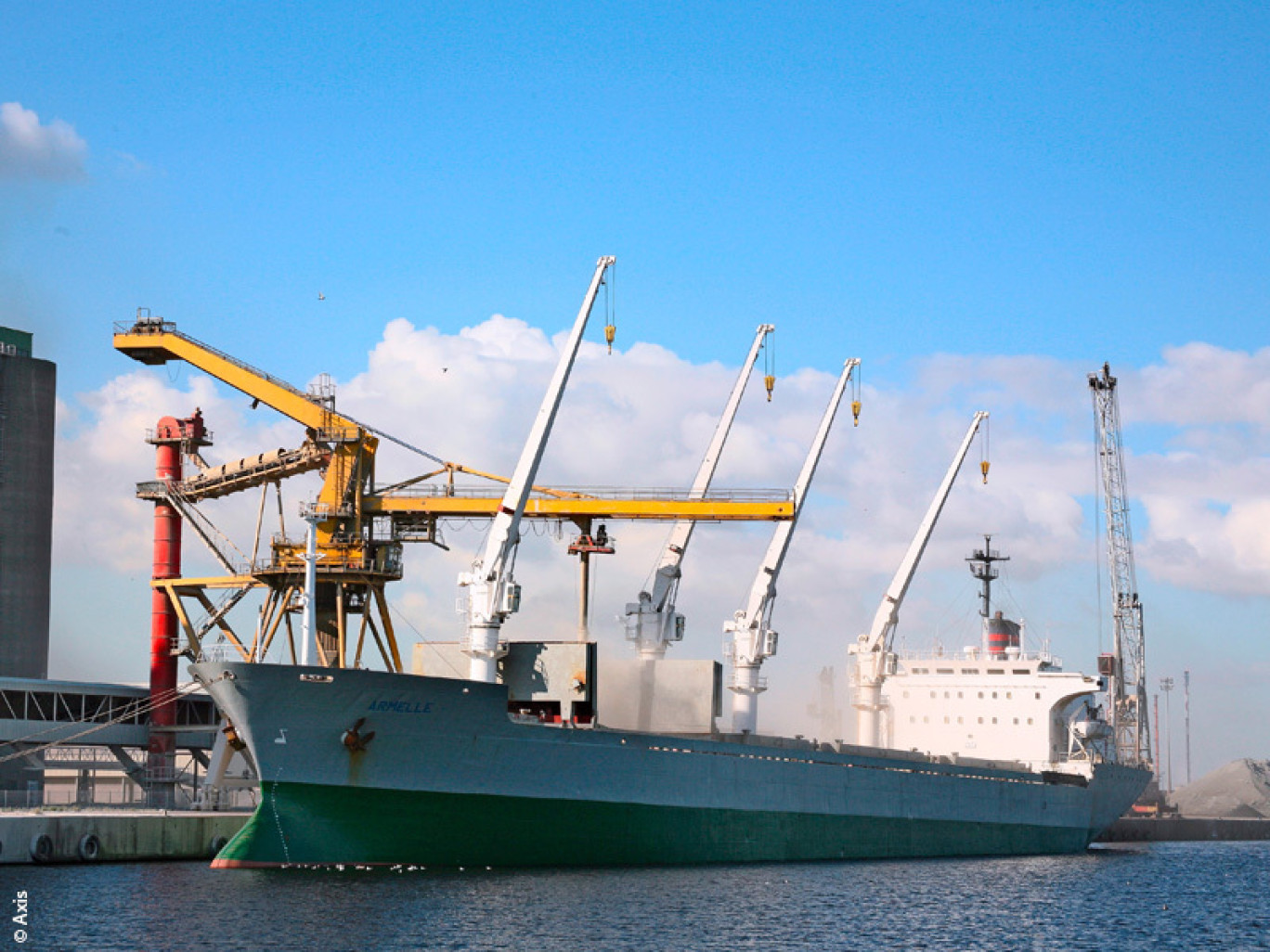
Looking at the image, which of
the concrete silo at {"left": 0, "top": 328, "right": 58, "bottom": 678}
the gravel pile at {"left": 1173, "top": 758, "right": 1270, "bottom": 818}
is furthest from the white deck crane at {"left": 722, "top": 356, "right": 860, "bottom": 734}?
the gravel pile at {"left": 1173, "top": 758, "right": 1270, "bottom": 818}

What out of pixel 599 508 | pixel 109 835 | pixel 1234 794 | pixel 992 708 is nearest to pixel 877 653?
pixel 992 708

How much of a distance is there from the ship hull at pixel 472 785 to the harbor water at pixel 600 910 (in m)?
0.70

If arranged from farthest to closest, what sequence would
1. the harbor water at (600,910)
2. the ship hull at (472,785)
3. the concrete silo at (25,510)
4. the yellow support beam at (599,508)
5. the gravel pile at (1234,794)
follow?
the gravel pile at (1234,794) → the concrete silo at (25,510) → the yellow support beam at (599,508) → the ship hull at (472,785) → the harbor water at (600,910)

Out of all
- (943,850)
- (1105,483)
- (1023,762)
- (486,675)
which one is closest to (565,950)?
(486,675)

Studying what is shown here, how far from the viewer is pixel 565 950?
24125 mm

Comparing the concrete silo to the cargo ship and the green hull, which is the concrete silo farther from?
the green hull

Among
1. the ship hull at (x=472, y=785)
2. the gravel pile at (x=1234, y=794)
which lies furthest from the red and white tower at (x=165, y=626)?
the gravel pile at (x=1234, y=794)

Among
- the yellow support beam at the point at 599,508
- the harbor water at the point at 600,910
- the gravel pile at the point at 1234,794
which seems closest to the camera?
the harbor water at the point at 600,910

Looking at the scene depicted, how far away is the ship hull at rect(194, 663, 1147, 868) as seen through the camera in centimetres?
3184

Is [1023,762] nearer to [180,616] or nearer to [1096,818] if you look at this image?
[1096,818]

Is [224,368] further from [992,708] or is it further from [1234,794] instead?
[1234,794]

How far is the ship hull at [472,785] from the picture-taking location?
31.8 m

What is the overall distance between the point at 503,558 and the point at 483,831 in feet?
22.3

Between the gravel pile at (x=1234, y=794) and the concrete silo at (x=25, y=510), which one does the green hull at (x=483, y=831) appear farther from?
the gravel pile at (x=1234, y=794)
